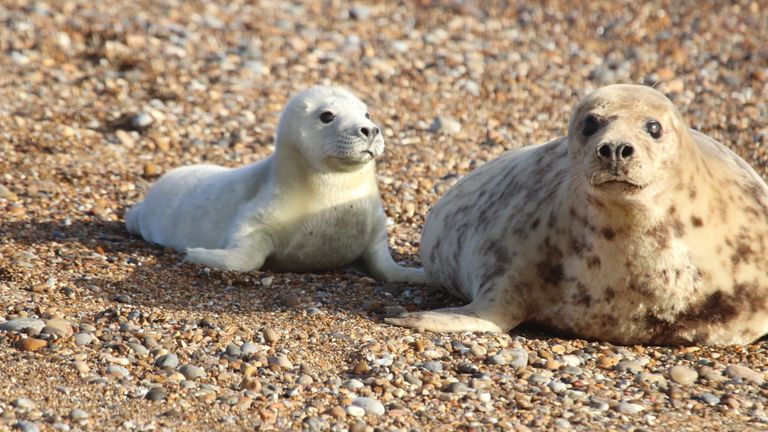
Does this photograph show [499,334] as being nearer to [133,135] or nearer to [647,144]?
[647,144]

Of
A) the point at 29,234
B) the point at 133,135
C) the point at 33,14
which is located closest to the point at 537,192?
the point at 29,234

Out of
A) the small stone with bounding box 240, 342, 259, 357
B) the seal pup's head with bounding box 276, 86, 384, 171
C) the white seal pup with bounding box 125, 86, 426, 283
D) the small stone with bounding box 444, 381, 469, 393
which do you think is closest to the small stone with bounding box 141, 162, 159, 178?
the white seal pup with bounding box 125, 86, 426, 283

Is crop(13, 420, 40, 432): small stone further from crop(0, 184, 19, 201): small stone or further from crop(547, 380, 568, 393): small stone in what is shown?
crop(0, 184, 19, 201): small stone

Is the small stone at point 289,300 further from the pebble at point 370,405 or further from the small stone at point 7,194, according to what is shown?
the small stone at point 7,194

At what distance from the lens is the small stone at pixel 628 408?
11.7ft

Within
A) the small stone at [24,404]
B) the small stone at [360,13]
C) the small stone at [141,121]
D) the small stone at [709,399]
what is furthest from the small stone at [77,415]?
the small stone at [360,13]

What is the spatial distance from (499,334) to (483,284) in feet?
0.95

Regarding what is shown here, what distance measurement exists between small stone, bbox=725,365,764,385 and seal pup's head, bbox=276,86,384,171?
1987mm

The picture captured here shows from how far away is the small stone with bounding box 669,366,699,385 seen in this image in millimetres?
3885

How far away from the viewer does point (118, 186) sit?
22.6ft

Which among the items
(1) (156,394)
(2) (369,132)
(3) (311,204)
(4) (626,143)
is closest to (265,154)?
(3) (311,204)

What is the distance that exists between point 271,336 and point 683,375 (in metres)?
1.34

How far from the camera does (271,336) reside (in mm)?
4113

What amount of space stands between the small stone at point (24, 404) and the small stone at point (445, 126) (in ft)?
16.1
